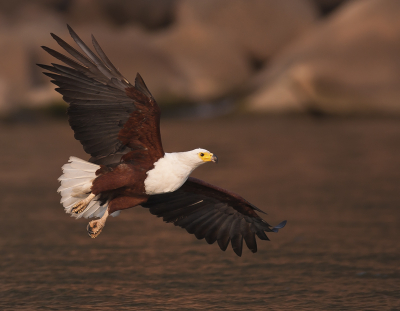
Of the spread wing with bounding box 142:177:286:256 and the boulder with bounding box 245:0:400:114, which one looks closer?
the spread wing with bounding box 142:177:286:256

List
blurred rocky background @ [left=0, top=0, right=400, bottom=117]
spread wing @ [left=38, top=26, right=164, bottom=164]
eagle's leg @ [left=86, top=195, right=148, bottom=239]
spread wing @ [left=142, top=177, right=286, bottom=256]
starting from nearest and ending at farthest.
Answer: spread wing @ [left=38, top=26, right=164, bottom=164] → eagle's leg @ [left=86, top=195, right=148, bottom=239] → spread wing @ [left=142, top=177, right=286, bottom=256] → blurred rocky background @ [left=0, top=0, right=400, bottom=117]

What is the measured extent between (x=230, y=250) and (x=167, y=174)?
2.83 meters

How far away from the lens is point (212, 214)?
7148 mm

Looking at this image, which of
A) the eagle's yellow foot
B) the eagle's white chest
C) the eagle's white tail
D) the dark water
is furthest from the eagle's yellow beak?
the dark water

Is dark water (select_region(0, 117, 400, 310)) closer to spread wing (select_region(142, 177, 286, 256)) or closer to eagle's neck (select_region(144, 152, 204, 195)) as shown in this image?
spread wing (select_region(142, 177, 286, 256))

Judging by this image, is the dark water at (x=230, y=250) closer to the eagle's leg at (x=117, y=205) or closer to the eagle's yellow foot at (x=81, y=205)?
the eagle's leg at (x=117, y=205)

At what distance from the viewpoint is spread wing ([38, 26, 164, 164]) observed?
600cm

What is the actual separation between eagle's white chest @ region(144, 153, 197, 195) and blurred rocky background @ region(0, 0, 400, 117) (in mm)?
17814

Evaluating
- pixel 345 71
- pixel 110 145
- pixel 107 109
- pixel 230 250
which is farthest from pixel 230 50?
pixel 107 109

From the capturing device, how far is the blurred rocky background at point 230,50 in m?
23.9

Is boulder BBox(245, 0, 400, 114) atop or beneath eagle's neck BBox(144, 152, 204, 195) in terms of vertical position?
atop

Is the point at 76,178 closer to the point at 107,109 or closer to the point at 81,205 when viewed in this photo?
the point at 81,205

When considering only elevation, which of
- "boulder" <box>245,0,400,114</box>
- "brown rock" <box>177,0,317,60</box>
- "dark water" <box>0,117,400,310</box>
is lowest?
"dark water" <box>0,117,400,310</box>

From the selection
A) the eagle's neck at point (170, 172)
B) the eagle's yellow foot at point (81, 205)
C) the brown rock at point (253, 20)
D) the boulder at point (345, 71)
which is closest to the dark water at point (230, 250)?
the eagle's yellow foot at point (81, 205)
